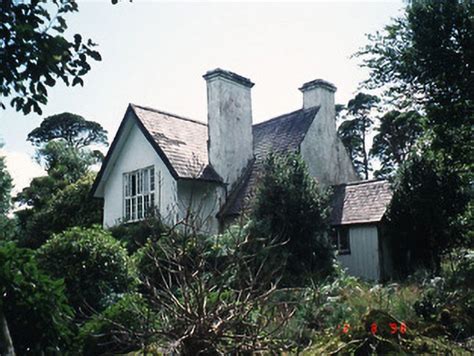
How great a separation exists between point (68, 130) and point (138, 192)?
3721 centimetres

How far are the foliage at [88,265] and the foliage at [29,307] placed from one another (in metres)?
4.68

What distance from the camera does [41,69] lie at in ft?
13.6

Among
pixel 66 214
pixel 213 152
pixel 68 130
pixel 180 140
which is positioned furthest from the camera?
pixel 68 130

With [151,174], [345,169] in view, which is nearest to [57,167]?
[151,174]

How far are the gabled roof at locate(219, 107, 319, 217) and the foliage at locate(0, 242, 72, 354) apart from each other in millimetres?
12380

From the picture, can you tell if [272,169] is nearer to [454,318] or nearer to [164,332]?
[454,318]

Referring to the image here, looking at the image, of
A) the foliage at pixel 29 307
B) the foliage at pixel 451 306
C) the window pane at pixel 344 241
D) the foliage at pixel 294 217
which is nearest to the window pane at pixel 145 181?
the foliage at pixel 294 217

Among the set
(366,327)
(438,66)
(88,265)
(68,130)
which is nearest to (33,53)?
(366,327)

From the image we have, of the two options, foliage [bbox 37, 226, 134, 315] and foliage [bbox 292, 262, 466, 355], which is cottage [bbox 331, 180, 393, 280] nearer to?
foliage [bbox 292, 262, 466, 355]

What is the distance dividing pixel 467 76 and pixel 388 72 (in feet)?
7.11

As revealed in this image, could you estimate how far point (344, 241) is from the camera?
1870 centimetres

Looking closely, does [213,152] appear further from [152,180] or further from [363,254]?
[363,254]

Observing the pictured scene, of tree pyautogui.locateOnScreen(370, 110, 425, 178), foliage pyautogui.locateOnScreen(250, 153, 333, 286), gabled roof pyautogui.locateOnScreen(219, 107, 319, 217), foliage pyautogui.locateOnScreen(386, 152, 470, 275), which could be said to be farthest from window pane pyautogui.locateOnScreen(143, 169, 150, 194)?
tree pyautogui.locateOnScreen(370, 110, 425, 178)

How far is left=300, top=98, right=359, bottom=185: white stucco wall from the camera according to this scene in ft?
67.7
